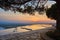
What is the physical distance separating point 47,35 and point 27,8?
117cm

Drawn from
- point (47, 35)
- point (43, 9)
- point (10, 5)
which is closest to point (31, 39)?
point (47, 35)

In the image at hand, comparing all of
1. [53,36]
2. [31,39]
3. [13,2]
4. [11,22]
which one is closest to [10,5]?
[13,2]

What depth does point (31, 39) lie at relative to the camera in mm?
4664

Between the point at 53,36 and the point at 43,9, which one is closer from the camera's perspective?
the point at 43,9

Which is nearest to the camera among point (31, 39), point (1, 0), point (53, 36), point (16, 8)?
point (1, 0)

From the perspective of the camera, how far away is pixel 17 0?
290 cm

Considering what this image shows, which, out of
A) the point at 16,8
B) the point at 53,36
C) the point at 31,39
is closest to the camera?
the point at 16,8

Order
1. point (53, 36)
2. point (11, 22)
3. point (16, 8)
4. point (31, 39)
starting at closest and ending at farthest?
point (16, 8) → point (53, 36) → point (31, 39) → point (11, 22)

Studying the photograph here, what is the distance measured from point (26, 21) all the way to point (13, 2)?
5952mm

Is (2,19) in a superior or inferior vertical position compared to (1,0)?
inferior

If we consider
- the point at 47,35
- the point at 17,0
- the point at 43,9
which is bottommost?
the point at 47,35

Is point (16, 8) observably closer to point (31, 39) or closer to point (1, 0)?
point (1, 0)

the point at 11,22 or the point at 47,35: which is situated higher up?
the point at 47,35

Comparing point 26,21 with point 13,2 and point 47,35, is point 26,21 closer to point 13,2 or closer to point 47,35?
point 47,35
